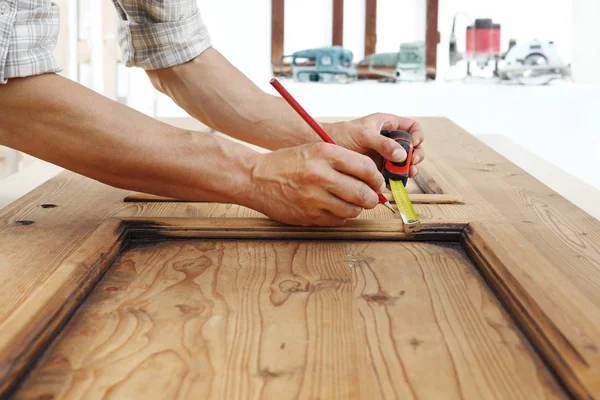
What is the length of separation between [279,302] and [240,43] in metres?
3.32

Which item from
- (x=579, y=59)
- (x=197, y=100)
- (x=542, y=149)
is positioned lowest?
(x=542, y=149)

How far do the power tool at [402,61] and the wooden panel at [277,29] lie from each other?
459 mm

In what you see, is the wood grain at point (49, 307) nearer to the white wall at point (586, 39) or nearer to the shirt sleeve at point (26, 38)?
the shirt sleeve at point (26, 38)

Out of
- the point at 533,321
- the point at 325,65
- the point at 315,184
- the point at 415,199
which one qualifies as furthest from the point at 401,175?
the point at 325,65

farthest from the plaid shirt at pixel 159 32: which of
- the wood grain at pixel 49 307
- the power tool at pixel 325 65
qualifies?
the power tool at pixel 325 65

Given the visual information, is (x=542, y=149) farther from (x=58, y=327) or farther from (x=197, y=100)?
(x=58, y=327)

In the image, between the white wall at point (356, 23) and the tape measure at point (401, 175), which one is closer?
the tape measure at point (401, 175)

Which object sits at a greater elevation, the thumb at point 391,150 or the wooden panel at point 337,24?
the wooden panel at point 337,24

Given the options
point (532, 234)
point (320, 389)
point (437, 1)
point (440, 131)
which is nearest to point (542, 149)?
point (437, 1)

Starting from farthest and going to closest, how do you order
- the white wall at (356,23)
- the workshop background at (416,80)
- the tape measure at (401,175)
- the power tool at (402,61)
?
the white wall at (356,23)
the power tool at (402,61)
the workshop background at (416,80)
the tape measure at (401,175)

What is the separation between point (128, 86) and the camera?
11.4ft

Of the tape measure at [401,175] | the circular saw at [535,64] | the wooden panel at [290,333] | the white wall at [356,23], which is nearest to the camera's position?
the wooden panel at [290,333]

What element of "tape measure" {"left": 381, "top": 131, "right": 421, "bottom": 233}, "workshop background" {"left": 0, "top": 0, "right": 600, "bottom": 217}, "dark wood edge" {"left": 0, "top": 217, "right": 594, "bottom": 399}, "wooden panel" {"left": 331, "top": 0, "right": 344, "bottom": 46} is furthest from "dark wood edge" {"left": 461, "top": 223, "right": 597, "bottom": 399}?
"wooden panel" {"left": 331, "top": 0, "right": 344, "bottom": 46}

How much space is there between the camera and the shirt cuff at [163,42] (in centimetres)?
140
